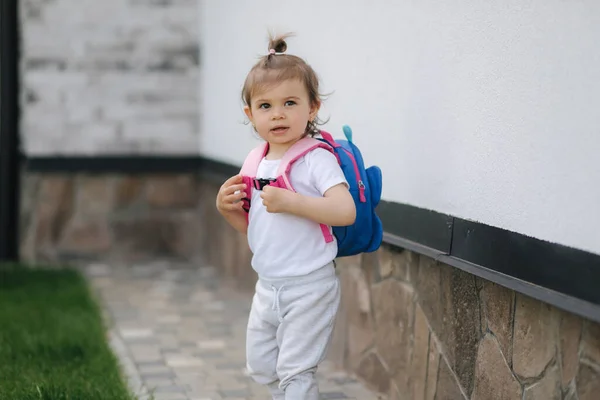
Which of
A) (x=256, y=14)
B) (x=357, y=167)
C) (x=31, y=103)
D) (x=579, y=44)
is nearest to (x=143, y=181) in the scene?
(x=31, y=103)

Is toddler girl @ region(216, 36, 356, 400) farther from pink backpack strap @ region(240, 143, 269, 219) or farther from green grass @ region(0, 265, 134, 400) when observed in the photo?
green grass @ region(0, 265, 134, 400)

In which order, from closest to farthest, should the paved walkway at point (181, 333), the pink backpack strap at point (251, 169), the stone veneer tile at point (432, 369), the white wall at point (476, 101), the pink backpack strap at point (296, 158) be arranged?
1. the white wall at point (476, 101)
2. the pink backpack strap at point (296, 158)
3. the pink backpack strap at point (251, 169)
4. the stone veneer tile at point (432, 369)
5. the paved walkway at point (181, 333)

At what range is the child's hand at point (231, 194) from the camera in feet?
10.4

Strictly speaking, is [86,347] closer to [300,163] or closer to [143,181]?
[300,163]

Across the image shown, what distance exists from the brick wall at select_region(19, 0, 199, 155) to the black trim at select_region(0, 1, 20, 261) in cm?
7

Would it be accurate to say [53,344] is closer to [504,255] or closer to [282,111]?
[282,111]

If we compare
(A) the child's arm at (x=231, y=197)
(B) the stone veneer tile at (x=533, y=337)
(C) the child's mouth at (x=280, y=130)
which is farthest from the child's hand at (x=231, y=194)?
(B) the stone veneer tile at (x=533, y=337)

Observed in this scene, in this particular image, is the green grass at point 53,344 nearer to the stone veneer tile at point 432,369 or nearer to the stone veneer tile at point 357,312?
the stone veneer tile at point 357,312

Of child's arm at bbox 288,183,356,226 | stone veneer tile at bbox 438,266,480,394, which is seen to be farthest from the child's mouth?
stone veneer tile at bbox 438,266,480,394

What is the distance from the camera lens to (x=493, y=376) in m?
3.04

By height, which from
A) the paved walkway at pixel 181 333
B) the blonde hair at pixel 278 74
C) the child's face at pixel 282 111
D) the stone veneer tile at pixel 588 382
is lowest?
the paved walkway at pixel 181 333

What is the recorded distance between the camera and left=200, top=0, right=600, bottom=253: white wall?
2.52 metres

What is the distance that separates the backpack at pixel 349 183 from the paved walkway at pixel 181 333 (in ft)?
3.57

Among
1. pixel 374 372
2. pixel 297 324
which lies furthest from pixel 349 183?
pixel 374 372
